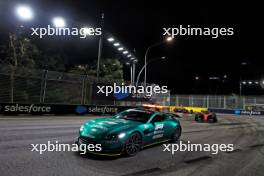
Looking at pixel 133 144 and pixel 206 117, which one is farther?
pixel 206 117

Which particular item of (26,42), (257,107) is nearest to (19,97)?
(26,42)

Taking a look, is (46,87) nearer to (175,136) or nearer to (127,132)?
(175,136)

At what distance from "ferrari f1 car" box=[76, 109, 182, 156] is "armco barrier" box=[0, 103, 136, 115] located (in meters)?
11.2

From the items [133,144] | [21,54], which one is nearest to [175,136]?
[133,144]

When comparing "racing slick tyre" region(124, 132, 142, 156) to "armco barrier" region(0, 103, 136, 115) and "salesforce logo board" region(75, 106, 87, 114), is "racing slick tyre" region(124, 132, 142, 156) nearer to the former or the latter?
"armco barrier" region(0, 103, 136, 115)

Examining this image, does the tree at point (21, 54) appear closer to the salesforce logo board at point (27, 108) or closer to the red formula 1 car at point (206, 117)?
the salesforce logo board at point (27, 108)

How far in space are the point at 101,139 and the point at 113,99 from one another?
773 inches

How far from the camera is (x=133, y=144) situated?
8.16 metres

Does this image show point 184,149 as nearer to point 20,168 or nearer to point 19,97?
point 20,168

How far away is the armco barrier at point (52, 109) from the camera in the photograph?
59.6ft

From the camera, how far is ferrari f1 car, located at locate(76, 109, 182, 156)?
7.53m

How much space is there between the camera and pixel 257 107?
47.9 m

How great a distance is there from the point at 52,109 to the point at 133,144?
13.9m

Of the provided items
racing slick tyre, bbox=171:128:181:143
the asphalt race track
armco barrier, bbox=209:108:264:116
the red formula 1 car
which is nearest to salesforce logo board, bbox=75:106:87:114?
the red formula 1 car
